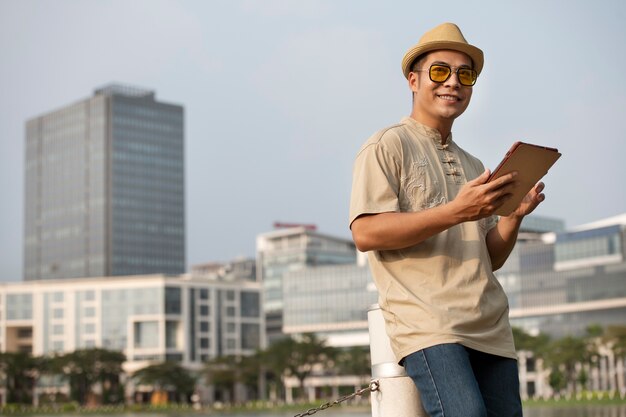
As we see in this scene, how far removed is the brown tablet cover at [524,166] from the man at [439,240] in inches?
1.5

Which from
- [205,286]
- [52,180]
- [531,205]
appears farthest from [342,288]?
[531,205]

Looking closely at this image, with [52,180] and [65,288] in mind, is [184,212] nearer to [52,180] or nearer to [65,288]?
Answer: [52,180]

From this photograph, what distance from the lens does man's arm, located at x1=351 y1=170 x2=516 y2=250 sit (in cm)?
329

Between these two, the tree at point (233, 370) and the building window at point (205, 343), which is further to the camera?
the building window at point (205, 343)

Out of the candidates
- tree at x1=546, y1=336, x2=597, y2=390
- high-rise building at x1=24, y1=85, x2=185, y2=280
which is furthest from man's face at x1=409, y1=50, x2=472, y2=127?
high-rise building at x1=24, y1=85, x2=185, y2=280

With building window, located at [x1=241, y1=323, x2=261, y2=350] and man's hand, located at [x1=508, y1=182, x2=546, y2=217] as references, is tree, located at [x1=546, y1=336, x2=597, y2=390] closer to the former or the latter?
building window, located at [x1=241, y1=323, x2=261, y2=350]

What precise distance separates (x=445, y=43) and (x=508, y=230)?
2.22 feet

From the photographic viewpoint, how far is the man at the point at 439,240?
334cm

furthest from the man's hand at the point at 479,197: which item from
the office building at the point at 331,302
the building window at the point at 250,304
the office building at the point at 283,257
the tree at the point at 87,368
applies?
the building window at the point at 250,304

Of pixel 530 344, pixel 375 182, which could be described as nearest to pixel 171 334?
pixel 530 344

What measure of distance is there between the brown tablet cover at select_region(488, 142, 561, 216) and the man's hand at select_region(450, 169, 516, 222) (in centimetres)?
3

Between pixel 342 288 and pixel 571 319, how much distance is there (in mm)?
27034

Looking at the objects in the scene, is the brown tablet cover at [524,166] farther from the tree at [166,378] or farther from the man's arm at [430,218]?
the tree at [166,378]

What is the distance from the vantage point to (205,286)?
125 m
